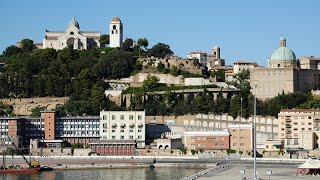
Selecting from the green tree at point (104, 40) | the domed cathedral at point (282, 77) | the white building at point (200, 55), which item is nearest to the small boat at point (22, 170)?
the domed cathedral at point (282, 77)

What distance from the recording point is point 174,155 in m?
83.6

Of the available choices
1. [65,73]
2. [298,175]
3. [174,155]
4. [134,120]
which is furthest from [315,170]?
[65,73]

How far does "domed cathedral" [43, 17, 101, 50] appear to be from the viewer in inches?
4828

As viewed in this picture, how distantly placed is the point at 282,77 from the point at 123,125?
22676 mm

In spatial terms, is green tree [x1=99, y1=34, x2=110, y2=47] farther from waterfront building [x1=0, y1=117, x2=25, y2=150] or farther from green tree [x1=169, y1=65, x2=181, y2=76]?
waterfront building [x1=0, y1=117, x2=25, y2=150]

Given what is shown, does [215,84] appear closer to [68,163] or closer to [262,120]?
[262,120]

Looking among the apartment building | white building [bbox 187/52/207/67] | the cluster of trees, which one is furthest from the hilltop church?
the apartment building

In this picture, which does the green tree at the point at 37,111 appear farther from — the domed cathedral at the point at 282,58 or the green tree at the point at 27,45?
the domed cathedral at the point at 282,58

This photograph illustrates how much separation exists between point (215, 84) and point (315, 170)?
142ft

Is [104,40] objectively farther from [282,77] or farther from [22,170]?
[22,170]

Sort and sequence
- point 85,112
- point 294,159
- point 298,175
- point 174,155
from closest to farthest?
Result: point 298,175 < point 294,159 < point 174,155 < point 85,112

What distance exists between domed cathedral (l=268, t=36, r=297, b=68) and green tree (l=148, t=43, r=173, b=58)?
1748cm

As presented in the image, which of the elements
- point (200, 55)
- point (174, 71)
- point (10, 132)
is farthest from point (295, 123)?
point (200, 55)

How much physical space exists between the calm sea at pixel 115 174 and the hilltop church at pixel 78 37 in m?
47.1
